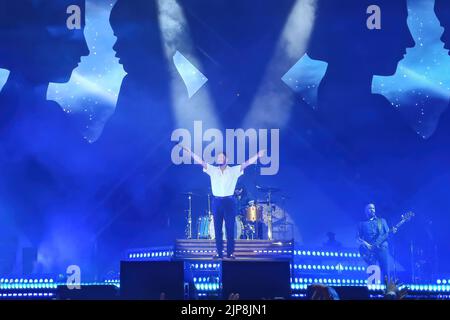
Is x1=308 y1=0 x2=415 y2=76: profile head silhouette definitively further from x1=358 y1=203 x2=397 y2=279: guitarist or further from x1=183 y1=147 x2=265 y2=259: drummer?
x1=183 y1=147 x2=265 y2=259: drummer

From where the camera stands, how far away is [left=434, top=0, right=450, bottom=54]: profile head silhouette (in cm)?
1260

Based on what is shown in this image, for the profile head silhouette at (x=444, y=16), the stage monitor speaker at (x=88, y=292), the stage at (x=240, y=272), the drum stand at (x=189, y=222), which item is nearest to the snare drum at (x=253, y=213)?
the stage at (x=240, y=272)

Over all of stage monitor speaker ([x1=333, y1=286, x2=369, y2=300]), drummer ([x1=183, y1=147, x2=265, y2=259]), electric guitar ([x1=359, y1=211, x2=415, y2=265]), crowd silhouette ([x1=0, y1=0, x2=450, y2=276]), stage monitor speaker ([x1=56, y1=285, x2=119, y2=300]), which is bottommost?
stage monitor speaker ([x1=333, y1=286, x2=369, y2=300])

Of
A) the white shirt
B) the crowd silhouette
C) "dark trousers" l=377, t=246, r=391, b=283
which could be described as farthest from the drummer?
the crowd silhouette

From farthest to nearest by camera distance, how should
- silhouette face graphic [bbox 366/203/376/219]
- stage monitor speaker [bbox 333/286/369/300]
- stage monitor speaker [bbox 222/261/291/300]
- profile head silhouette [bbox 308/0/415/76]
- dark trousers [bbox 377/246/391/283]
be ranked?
profile head silhouette [bbox 308/0/415/76] → silhouette face graphic [bbox 366/203/376/219] → dark trousers [bbox 377/246/391/283] → stage monitor speaker [bbox 222/261/291/300] → stage monitor speaker [bbox 333/286/369/300]

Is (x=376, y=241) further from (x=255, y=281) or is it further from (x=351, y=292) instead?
(x=255, y=281)

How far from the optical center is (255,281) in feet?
22.3

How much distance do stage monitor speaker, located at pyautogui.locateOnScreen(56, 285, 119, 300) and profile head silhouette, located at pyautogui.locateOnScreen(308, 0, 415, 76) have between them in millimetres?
7101

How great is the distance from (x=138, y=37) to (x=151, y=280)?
6.73 m

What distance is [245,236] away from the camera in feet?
38.4

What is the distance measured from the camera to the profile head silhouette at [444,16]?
12.6m

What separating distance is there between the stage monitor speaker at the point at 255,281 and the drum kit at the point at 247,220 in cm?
454

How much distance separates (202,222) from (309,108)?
274 cm

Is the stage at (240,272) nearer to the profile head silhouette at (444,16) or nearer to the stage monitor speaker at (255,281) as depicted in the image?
the stage monitor speaker at (255,281)
